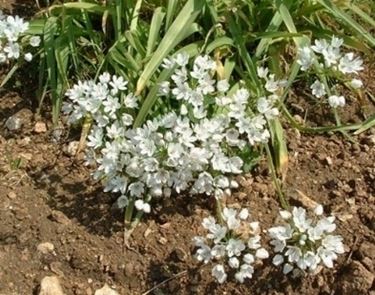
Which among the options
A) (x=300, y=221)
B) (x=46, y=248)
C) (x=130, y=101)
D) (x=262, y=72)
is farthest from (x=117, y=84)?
(x=300, y=221)

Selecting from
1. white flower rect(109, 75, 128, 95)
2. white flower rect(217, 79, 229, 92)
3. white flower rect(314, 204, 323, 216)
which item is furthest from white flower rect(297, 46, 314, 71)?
white flower rect(109, 75, 128, 95)

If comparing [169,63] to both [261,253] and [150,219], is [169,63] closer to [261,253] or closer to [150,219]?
[150,219]

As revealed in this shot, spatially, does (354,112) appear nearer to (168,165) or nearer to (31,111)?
(168,165)

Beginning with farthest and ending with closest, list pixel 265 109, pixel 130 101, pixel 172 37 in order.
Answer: pixel 172 37 → pixel 130 101 → pixel 265 109

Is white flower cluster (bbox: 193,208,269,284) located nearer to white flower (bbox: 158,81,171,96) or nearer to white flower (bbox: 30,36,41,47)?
white flower (bbox: 158,81,171,96)

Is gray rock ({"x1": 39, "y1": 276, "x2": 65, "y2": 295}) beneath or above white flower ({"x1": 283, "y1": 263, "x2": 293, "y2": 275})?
above

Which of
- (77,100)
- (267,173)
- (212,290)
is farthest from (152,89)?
(212,290)
